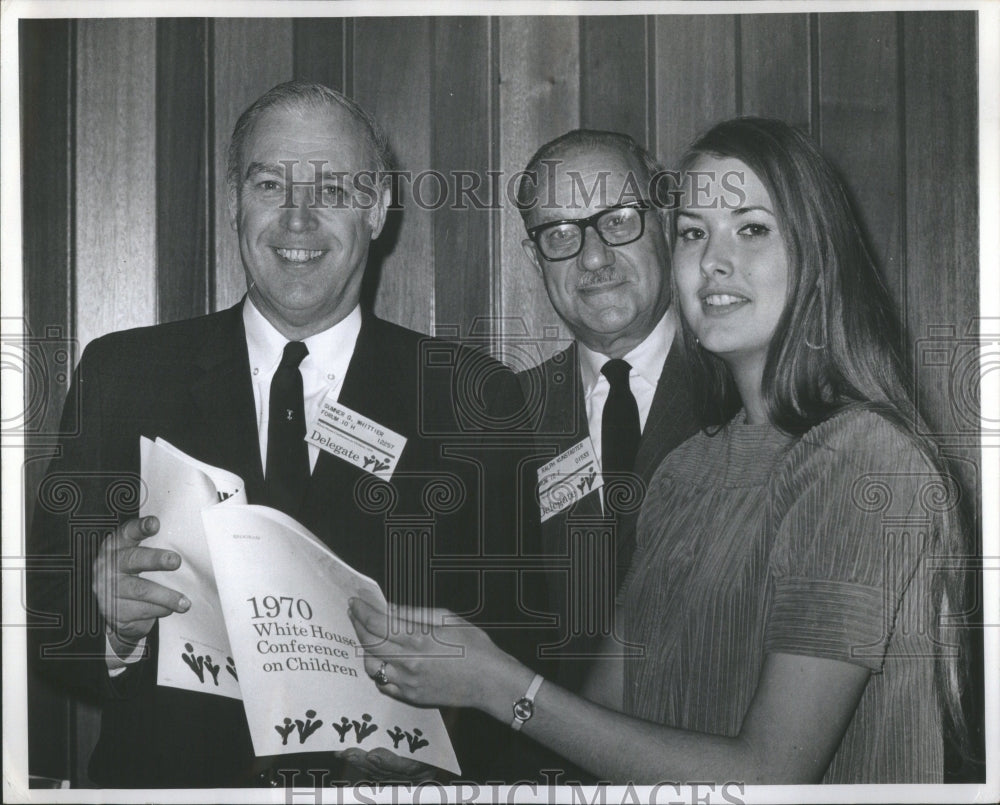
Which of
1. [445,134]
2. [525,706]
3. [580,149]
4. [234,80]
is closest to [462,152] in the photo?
[445,134]

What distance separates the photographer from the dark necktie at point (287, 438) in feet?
5.30

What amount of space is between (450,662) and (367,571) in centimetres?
21

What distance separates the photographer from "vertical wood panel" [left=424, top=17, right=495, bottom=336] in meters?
1.66

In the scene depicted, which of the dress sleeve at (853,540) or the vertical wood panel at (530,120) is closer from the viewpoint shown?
the dress sleeve at (853,540)

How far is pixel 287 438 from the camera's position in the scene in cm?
163

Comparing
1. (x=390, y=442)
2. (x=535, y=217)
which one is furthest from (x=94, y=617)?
(x=535, y=217)

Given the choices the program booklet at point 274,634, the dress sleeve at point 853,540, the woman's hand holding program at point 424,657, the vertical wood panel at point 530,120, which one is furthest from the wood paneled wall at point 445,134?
the woman's hand holding program at point 424,657

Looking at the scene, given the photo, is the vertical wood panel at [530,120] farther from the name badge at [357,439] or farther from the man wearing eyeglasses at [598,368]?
the name badge at [357,439]

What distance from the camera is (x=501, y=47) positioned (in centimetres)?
166

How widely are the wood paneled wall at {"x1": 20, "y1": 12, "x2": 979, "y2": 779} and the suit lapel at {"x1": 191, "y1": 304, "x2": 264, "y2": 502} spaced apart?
7 centimetres

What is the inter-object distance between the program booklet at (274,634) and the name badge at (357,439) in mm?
146

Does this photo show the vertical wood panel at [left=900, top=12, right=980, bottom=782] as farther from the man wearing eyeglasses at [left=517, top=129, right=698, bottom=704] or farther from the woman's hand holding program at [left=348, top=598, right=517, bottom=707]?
the woman's hand holding program at [left=348, top=598, right=517, bottom=707]

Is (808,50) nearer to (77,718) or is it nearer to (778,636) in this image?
(778,636)

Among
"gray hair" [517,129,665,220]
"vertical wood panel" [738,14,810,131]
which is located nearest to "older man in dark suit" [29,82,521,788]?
"gray hair" [517,129,665,220]
